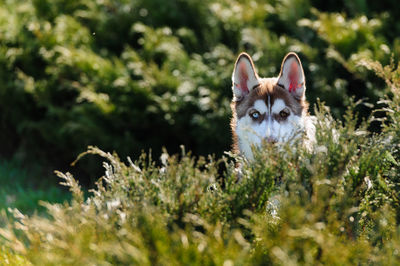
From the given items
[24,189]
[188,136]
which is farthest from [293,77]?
[24,189]

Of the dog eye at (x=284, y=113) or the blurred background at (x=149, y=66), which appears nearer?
the dog eye at (x=284, y=113)

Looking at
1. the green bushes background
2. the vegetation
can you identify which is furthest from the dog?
the green bushes background

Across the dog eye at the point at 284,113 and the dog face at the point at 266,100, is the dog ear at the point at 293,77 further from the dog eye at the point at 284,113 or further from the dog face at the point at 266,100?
the dog eye at the point at 284,113

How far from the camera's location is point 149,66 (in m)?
7.35

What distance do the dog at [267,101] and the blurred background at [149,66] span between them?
1118mm

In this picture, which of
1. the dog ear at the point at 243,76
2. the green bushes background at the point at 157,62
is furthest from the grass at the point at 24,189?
the dog ear at the point at 243,76

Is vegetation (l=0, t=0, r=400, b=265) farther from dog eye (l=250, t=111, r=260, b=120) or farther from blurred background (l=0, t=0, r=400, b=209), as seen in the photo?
dog eye (l=250, t=111, r=260, b=120)

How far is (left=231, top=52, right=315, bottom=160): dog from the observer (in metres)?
4.59

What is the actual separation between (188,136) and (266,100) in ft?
8.51

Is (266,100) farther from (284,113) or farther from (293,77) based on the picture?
(293,77)

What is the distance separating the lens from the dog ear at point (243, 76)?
187 inches

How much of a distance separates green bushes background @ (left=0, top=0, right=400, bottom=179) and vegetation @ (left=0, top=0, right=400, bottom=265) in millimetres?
23

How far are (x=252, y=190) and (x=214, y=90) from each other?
137 inches

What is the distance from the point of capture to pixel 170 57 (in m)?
7.05
